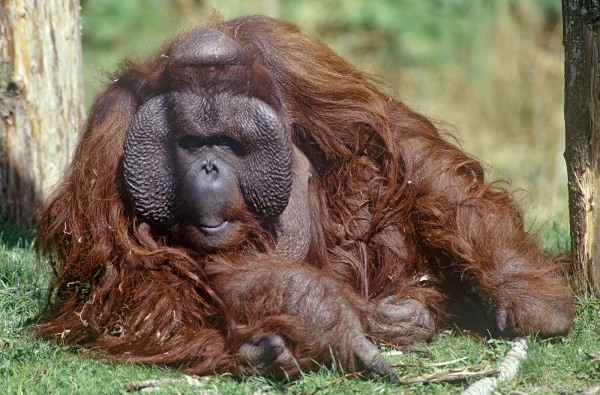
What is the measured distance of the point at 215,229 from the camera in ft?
8.74

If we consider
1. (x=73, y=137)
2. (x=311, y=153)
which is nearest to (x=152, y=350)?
(x=311, y=153)

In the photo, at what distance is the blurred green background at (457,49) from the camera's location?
675cm

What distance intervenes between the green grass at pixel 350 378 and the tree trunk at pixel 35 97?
4.04ft

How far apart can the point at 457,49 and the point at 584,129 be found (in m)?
5.66

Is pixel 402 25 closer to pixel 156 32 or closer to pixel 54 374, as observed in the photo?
pixel 156 32

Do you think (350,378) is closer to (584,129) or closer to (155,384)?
(155,384)

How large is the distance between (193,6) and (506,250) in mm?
6786

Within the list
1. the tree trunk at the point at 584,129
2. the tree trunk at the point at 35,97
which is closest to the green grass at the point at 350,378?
the tree trunk at the point at 584,129

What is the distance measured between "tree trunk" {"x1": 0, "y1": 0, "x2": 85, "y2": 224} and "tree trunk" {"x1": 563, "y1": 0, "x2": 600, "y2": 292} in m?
2.86

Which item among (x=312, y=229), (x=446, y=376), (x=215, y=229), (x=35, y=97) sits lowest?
(x=446, y=376)

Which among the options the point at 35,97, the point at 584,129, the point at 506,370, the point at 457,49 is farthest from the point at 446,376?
the point at 457,49

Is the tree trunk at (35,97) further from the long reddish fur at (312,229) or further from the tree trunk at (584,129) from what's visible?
the tree trunk at (584,129)

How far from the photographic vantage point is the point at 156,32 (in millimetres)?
8477

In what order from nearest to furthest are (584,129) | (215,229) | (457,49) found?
(215,229) < (584,129) < (457,49)
